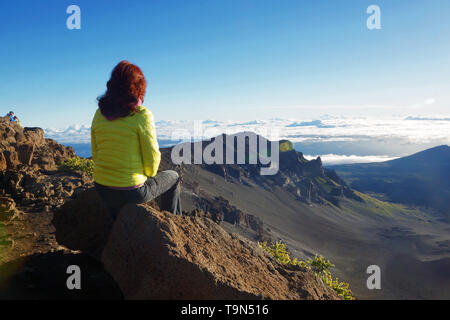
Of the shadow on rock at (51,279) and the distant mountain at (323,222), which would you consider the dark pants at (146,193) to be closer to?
the shadow on rock at (51,279)

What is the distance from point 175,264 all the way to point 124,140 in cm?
235

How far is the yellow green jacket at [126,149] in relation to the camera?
506 centimetres

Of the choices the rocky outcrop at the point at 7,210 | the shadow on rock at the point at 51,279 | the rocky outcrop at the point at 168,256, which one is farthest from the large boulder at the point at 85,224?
the rocky outcrop at the point at 7,210

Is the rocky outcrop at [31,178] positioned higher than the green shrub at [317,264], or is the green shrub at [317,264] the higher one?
the rocky outcrop at [31,178]

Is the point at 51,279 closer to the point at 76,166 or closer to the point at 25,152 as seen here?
the point at 76,166

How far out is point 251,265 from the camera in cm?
677

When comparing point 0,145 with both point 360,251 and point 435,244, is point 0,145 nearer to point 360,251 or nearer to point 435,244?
point 360,251

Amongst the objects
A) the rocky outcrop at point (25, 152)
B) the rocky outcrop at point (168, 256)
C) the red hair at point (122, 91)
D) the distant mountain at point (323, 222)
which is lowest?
the distant mountain at point (323, 222)

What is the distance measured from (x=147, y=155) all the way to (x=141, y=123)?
0.59 m

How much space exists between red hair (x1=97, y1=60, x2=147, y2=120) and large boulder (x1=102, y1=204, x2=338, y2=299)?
6.14 feet

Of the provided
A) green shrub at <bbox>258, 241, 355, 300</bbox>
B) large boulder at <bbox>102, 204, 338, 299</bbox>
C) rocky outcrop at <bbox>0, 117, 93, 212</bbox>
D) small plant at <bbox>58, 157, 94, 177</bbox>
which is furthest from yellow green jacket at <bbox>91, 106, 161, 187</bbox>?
small plant at <bbox>58, 157, 94, 177</bbox>

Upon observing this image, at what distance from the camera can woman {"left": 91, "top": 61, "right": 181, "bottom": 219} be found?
5004 millimetres

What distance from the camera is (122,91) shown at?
5.00 m

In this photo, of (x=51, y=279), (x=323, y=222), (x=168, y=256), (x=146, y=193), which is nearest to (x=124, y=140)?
(x=146, y=193)
